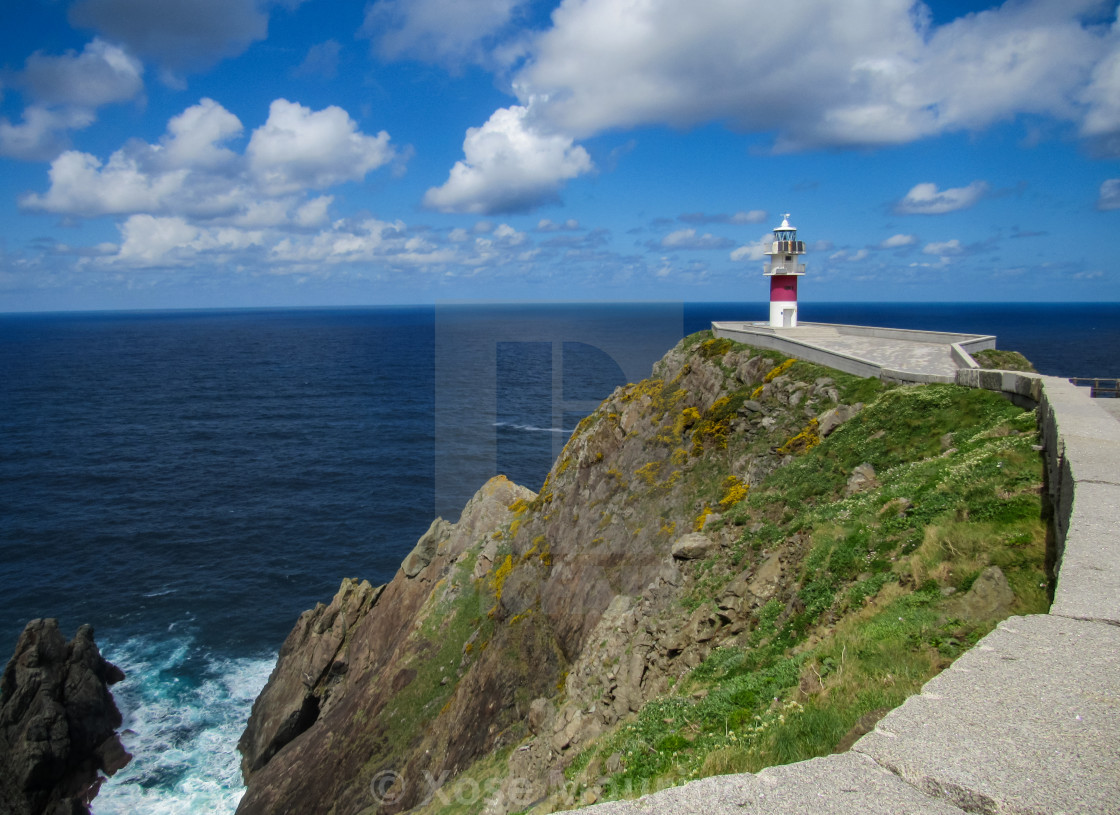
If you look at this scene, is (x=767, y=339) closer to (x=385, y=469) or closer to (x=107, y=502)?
(x=385, y=469)

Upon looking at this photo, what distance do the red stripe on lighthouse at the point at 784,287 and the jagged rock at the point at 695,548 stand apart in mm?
24994

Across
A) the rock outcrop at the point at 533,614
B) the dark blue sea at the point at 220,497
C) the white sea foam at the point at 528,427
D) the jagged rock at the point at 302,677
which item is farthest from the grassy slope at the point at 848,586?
the white sea foam at the point at 528,427

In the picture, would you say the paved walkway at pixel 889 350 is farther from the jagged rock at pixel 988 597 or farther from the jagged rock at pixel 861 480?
the jagged rock at pixel 988 597

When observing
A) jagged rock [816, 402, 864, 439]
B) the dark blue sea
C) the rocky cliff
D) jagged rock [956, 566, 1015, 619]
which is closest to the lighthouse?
the rocky cliff

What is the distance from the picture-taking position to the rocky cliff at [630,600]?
36.4 ft

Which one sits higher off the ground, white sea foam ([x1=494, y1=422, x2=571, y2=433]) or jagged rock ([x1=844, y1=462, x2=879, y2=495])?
jagged rock ([x1=844, y1=462, x2=879, y2=495])

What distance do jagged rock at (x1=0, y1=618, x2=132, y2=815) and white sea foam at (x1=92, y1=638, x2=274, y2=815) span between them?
100cm

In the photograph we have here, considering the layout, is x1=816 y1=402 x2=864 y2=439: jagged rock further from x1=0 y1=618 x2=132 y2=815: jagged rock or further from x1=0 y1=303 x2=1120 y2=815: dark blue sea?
x1=0 y1=618 x2=132 y2=815: jagged rock

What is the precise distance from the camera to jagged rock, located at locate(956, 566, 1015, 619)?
853 centimetres

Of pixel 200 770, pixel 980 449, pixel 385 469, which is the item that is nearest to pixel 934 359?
pixel 980 449

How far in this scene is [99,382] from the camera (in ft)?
380

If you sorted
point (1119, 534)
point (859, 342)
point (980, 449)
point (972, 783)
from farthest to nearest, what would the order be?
point (859, 342), point (980, 449), point (1119, 534), point (972, 783)

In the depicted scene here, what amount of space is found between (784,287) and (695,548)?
25.8 metres

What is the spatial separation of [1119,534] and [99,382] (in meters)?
139
